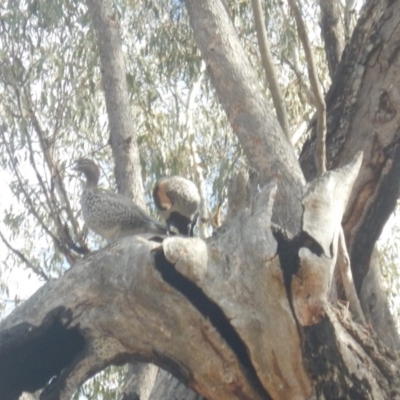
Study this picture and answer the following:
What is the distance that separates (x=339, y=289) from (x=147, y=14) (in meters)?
5.02

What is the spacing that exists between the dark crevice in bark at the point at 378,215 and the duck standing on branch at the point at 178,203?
145 cm

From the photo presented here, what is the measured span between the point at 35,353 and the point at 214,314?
1.87 feet

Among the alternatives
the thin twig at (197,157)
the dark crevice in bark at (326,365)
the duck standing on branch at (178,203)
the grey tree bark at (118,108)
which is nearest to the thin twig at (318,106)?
the dark crevice in bark at (326,365)

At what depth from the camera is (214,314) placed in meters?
2.75

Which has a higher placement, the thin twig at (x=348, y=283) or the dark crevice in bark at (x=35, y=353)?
the dark crevice in bark at (x=35, y=353)

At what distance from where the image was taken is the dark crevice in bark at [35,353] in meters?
2.86

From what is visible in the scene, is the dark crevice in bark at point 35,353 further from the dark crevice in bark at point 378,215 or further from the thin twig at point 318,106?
the dark crevice in bark at point 378,215

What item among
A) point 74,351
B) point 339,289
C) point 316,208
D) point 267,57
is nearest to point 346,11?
point 267,57

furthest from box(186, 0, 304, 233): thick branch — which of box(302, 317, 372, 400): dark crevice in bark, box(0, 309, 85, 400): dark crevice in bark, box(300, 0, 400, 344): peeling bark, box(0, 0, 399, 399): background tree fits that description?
box(0, 309, 85, 400): dark crevice in bark

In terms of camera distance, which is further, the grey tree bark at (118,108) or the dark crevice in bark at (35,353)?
the grey tree bark at (118,108)

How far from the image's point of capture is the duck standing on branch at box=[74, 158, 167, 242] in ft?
14.7

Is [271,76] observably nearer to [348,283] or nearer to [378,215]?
[378,215]

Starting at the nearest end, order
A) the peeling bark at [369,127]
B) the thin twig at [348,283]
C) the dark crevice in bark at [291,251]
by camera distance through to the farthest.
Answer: the dark crevice in bark at [291,251], the thin twig at [348,283], the peeling bark at [369,127]

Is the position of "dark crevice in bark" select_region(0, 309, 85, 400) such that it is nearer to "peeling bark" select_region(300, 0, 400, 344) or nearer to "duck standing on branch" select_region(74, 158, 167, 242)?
"peeling bark" select_region(300, 0, 400, 344)
